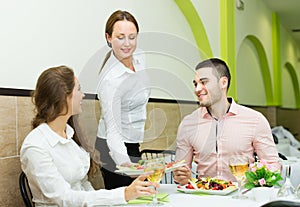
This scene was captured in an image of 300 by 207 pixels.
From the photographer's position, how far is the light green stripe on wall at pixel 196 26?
14.4 feet

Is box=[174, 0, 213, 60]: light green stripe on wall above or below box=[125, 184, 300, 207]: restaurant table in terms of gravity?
above

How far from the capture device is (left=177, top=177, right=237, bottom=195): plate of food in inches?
70.1

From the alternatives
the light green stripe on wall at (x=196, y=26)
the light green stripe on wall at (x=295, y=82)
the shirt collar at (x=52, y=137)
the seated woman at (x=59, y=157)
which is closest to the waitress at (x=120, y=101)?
the seated woman at (x=59, y=157)

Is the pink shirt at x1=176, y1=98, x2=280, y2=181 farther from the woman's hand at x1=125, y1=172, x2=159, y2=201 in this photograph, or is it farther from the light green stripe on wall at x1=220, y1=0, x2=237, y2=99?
the light green stripe on wall at x1=220, y1=0, x2=237, y2=99

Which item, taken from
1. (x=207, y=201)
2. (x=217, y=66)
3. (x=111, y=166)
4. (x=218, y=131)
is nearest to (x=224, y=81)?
(x=217, y=66)

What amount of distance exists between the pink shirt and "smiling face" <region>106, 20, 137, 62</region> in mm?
574

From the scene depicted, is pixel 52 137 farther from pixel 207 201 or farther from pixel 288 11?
pixel 288 11

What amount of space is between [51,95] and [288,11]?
6.63 metres

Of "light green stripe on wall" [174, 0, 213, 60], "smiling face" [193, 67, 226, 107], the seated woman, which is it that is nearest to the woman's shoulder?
the seated woman

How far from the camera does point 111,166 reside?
Result: 7.48ft

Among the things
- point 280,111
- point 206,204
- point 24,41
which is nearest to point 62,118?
point 24,41

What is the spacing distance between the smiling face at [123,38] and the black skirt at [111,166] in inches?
18.5

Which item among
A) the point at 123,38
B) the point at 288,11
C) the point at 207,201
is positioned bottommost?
the point at 207,201

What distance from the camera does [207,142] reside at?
2402 millimetres
